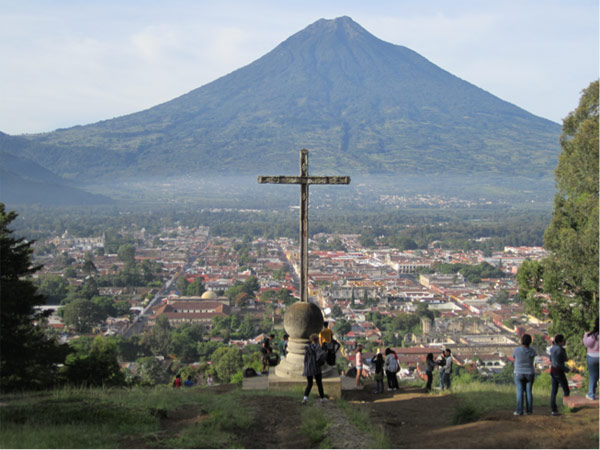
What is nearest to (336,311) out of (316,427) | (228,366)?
(228,366)

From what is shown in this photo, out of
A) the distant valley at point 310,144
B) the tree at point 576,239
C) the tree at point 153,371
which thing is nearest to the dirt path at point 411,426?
the tree at point 576,239

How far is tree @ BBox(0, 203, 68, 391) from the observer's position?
34.6 feet

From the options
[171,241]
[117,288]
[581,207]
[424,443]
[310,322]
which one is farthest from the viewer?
[171,241]

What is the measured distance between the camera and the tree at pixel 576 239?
1015cm

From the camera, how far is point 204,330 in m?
35.0

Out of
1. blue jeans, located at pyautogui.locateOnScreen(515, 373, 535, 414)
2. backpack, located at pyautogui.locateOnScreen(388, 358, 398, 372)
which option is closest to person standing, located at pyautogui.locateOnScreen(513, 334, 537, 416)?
blue jeans, located at pyautogui.locateOnScreen(515, 373, 535, 414)

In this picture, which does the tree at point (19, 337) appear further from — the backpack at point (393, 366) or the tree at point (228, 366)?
the tree at point (228, 366)

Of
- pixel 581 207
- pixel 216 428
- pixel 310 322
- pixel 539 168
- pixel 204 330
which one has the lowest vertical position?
pixel 204 330

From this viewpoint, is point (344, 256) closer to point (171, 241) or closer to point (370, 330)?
point (171, 241)

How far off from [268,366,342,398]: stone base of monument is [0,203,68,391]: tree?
4.48m

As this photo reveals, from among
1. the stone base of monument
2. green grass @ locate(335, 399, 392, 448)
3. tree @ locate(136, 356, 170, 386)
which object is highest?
green grass @ locate(335, 399, 392, 448)

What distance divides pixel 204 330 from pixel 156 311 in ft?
21.6

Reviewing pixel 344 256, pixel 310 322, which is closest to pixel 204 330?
pixel 310 322

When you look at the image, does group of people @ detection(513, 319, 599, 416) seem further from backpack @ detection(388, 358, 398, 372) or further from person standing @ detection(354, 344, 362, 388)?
person standing @ detection(354, 344, 362, 388)
